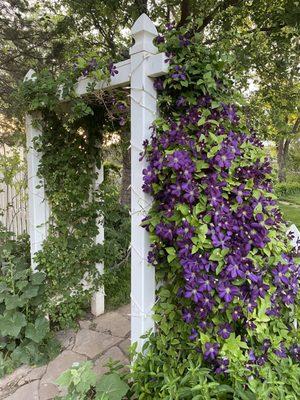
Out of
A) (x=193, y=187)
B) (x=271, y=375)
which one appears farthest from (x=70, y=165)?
(x=271, y=375)

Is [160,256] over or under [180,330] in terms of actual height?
over

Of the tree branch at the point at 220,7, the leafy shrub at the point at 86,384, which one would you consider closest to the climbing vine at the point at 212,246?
the leafy shrub at the point at 86,384

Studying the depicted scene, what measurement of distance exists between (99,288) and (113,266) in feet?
0.97

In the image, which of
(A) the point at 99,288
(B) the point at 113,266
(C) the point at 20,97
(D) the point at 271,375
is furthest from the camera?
(B) the point at 113,266

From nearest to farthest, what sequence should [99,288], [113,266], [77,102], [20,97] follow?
[77,102], [20,97], [99,288], [113,266]

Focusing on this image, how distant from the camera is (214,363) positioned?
151cm

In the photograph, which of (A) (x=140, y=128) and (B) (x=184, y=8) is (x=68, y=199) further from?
(B) (x=184, y=8)

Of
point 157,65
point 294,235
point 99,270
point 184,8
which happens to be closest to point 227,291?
point 294,235

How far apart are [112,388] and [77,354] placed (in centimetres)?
84

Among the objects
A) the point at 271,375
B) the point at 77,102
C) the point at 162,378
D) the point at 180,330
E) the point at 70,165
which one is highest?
the point at 77,102

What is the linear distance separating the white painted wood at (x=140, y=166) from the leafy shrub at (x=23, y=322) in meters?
0.90

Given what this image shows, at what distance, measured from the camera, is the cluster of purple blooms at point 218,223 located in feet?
4.74

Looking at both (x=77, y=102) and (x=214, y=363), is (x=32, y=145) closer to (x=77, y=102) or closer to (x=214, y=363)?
(x=77, y=102)

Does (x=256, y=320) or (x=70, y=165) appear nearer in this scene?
(x=256, y=320)
